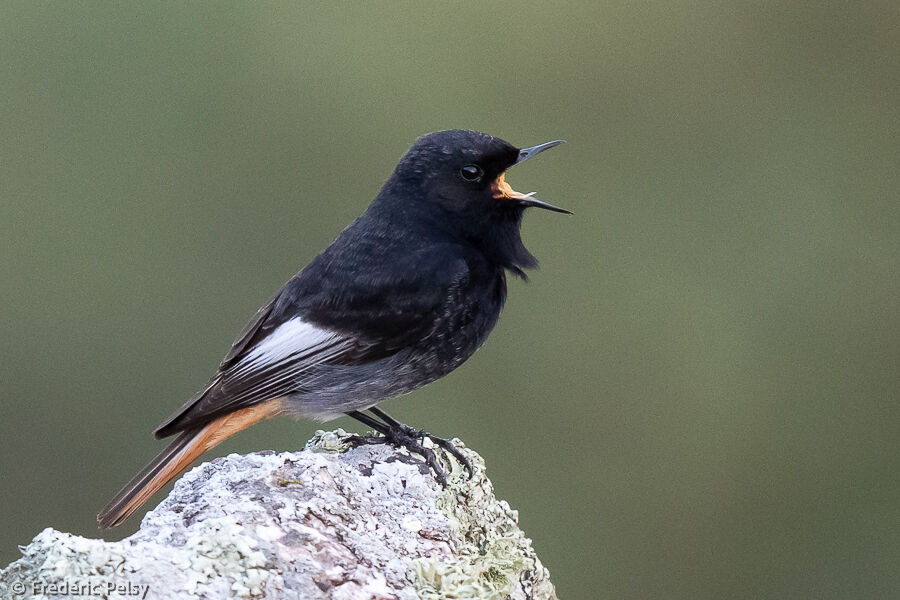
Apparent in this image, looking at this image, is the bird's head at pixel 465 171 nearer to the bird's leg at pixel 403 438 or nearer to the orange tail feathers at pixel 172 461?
the bird's leg at pixel 403 438

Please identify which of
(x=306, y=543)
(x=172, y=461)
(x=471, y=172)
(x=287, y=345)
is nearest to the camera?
(x=306, y=543)

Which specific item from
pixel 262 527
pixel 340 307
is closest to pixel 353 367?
pixel 340 307

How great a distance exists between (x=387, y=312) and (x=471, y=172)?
27.1 inches

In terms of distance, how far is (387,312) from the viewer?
4.00 metres

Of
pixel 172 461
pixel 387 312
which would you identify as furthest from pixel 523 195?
pixel 172 461

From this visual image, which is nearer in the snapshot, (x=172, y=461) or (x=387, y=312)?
(x=172, y=461)

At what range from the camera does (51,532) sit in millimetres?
2385

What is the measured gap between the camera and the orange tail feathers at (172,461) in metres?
3.60

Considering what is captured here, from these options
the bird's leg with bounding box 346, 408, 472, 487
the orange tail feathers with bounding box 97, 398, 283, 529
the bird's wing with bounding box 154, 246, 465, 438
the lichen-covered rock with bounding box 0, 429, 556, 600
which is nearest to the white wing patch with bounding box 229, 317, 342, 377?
the bird's wing with bounding box 154, 246, 465, 438

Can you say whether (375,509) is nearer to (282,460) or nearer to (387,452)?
(282,460)

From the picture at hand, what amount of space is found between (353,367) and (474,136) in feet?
3.46

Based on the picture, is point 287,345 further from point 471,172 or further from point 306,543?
point 306,543

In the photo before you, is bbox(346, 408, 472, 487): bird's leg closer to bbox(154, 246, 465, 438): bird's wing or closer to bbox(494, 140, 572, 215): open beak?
bbox(154, 246, 465, 438): bird's wing

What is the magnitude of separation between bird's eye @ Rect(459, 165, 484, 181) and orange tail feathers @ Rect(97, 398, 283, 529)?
1186 millimetres
